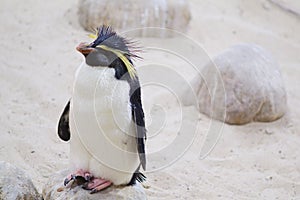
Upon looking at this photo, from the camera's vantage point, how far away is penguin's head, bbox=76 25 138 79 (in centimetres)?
171

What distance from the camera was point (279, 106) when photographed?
312 cm

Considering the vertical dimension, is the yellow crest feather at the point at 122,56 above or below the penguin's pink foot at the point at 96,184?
above

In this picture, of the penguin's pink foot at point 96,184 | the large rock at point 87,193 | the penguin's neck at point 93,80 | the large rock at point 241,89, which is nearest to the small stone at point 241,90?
the large rock at point 241,89

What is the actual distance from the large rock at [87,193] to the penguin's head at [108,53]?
0.42 metres

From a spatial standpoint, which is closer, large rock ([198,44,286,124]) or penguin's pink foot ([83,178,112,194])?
penguin's pink foot ([83,178,112,194])

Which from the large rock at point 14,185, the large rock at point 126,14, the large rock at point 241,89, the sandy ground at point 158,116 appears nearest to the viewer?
the large rock at point 14,185

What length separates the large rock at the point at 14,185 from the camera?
1.82 meters

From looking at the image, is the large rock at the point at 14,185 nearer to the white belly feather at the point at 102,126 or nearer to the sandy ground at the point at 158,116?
the white belly feather at the point at 102,126

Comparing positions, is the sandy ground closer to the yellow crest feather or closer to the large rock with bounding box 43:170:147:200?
the large rock with bounding box 43:170:147:200

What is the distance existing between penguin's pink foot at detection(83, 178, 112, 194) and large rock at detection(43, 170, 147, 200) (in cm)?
2

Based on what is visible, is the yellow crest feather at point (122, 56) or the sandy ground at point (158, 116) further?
the sandy ground at point (158, 116)

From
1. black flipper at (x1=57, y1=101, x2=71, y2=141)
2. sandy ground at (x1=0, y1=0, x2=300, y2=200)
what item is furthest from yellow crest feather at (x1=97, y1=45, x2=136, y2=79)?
sandy ground at (x1=0, y1=0, x2=300, y2=200)

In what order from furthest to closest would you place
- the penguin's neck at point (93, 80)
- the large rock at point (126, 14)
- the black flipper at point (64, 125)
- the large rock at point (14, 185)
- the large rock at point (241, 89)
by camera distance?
the large rock at point (126, 14), the large rock at point (241, 89), the black flipper at point (64, 125), the large rock at point (14, 185), the penguin's neck at point (93, 80)

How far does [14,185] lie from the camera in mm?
1844
